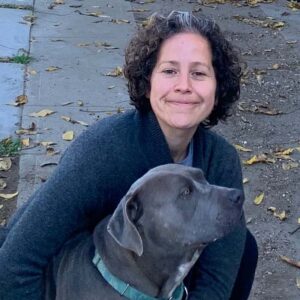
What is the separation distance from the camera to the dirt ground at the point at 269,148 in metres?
4.62

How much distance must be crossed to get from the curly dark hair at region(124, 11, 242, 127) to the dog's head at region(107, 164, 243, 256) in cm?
49

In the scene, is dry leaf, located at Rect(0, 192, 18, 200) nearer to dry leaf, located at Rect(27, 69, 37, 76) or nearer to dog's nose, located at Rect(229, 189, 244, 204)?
dry leaf, located at Rect(27, 69, 37, 76)

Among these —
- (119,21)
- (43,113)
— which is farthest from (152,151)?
(119,21)

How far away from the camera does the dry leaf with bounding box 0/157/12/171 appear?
5.49m

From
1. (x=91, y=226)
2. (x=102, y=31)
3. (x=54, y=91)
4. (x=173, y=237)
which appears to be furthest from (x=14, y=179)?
(x=102, y=31)

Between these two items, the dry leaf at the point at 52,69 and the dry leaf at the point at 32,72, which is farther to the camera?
the dry leaf at the point at 52,69

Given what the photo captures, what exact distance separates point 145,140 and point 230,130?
3072mm

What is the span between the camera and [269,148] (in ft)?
19.7

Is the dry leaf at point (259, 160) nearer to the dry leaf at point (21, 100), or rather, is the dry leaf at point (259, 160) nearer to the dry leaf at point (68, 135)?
the dry leaf at point (68, 135)

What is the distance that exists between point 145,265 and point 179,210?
261 mm

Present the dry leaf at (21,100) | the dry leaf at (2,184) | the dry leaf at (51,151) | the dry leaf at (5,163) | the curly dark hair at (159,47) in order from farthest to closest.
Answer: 1. the dry leaf at (21,100)
2. the dry leaf at (51,151)
3. the dry leaf at (5,163)
4. the dry leaf at (2,184)
5. the curly dark hair at (159,47)

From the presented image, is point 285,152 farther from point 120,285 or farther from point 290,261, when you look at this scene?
point 120,285

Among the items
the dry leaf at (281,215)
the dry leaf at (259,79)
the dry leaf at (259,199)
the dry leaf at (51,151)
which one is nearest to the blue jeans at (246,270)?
the dry leaf at (281,215)

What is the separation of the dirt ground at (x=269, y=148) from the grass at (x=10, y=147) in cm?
13
